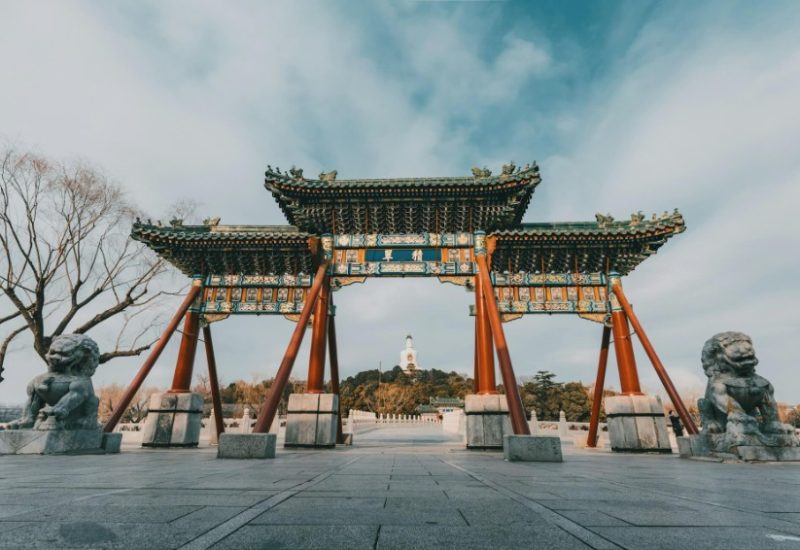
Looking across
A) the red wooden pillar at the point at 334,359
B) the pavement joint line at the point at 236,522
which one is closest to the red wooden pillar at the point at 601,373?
the red wooden pillar at the point at 334,359

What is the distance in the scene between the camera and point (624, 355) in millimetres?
11984

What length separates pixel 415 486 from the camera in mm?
3703

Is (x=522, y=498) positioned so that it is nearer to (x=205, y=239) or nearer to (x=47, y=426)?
(x=47, y=426)

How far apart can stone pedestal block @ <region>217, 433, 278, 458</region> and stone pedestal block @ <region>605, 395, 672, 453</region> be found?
30.6 ft

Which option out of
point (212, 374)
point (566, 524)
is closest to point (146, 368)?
point (212, 374)

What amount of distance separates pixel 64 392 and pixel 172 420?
396cm

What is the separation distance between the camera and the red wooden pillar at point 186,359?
39.8 feet

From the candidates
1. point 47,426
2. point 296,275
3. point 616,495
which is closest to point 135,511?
point 616,495

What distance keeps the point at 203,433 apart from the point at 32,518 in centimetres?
2087

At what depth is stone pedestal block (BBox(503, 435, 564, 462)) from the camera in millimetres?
7414

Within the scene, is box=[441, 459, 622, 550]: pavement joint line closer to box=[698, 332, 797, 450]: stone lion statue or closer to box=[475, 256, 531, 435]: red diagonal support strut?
box=[475, 256, 531, 435]: red diagonal support strut

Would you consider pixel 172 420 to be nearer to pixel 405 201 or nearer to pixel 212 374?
pixel 212 374

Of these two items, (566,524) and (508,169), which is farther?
(508,169)

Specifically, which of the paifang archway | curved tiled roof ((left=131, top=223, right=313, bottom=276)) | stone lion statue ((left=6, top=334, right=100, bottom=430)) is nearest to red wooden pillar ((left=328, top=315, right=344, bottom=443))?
the paifang archway
